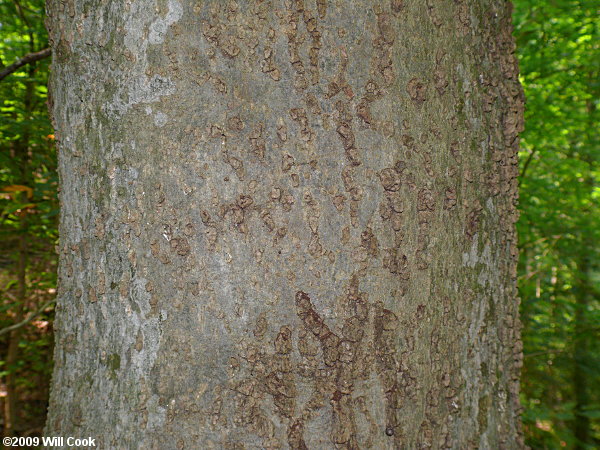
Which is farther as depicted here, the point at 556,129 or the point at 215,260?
the point at 556,129

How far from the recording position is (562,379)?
5.36m

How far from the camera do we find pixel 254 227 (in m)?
0.86

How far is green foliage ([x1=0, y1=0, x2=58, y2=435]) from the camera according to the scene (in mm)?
2660

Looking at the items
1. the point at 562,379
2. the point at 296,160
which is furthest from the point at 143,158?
the point at 562,379

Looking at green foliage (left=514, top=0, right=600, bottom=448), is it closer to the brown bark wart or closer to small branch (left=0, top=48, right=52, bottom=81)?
the brown bark wart

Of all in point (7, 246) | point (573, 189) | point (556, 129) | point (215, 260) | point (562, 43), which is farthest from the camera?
point (7, 246)

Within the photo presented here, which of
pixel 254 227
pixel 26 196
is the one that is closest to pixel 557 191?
pixel 254 227

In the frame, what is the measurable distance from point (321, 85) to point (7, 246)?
4.62 metres

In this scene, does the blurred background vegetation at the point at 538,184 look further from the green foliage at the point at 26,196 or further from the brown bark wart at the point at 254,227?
the brown bark wart at the point at 254,227

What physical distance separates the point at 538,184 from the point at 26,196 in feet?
12.6

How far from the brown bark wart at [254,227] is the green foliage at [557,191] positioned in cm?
274

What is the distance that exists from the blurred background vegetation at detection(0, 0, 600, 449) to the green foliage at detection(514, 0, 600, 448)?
1 centimetres

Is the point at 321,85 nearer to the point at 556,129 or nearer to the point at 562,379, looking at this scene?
the point at 556,129

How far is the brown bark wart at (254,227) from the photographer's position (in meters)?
0.85
